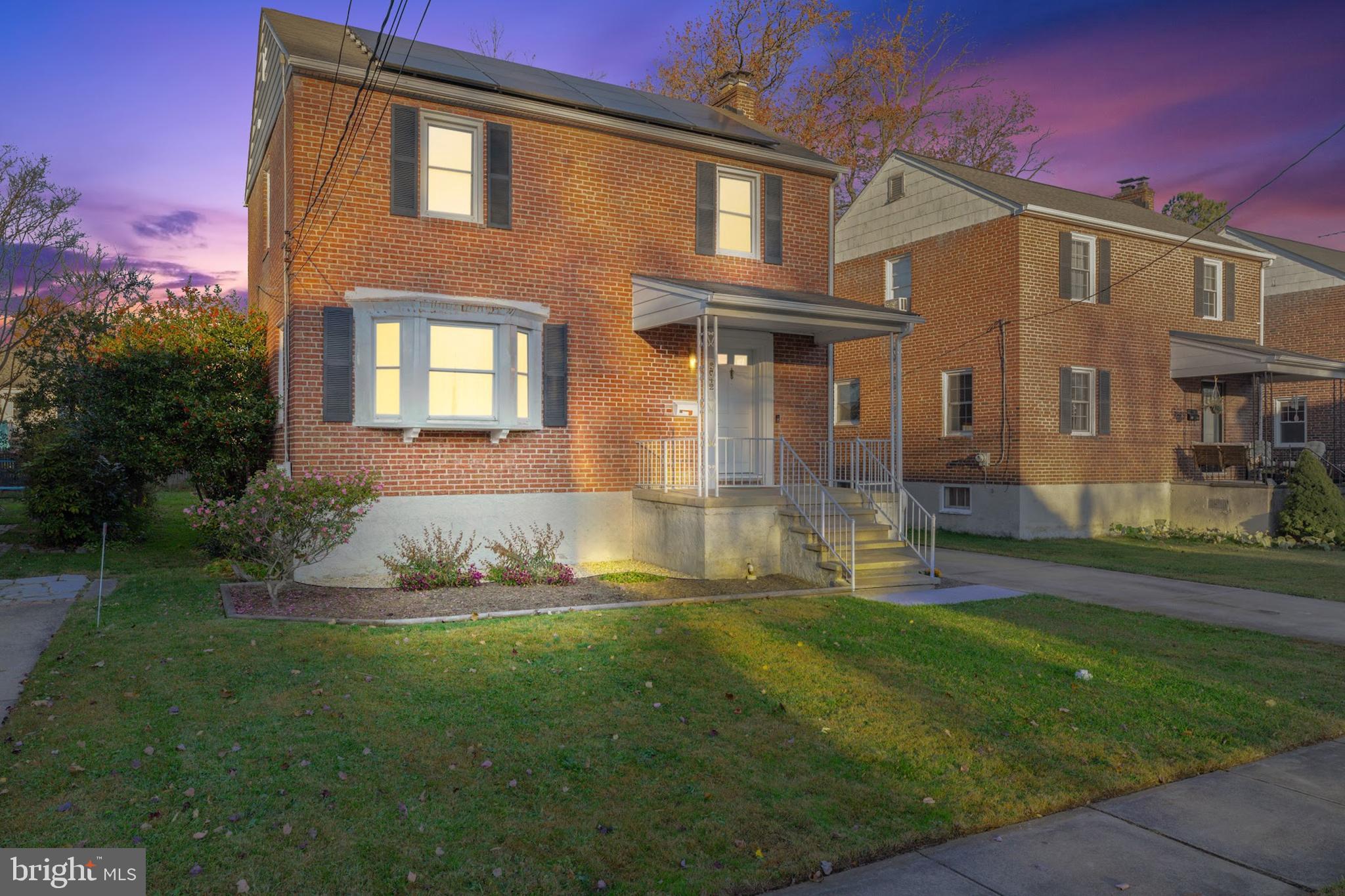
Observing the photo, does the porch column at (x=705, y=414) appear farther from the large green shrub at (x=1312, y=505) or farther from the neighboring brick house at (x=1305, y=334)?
the neighboring brick house at (x=1305, y=334)

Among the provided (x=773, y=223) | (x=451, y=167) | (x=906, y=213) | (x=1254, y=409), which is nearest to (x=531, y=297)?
(x=451, y=167)

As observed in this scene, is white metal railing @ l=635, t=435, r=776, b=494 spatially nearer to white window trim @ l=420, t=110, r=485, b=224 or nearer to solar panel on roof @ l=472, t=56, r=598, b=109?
white window trim @ l=420, t=110, r=485, b=224

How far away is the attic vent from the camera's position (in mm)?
21344

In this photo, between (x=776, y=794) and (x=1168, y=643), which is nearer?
(x=776, y=794)

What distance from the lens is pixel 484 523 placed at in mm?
11836

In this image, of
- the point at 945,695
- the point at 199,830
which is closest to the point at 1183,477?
the point at 945,695

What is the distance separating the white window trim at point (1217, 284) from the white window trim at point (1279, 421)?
11.5 ft

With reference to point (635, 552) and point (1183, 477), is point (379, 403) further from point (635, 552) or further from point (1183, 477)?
point (1183, 477)

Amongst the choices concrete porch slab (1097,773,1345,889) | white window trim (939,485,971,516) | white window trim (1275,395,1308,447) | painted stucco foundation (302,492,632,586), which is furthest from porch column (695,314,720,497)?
white window trim (1275,395,1308,447)

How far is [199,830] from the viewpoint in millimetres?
3879

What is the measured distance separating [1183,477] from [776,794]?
2003 centimetres

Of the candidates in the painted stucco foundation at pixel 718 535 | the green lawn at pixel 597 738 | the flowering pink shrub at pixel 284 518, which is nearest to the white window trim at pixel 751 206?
the painted stucco foundation at pixel 718 535

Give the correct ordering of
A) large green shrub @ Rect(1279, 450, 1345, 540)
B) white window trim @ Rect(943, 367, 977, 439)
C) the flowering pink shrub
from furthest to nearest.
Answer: white window trim @ Rect(943, 367, 977, 439), large green shrub @ Rect(1279, 450, 1345, 540), the flowering pink shrub

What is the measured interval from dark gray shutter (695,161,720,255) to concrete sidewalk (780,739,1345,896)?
10.5m
